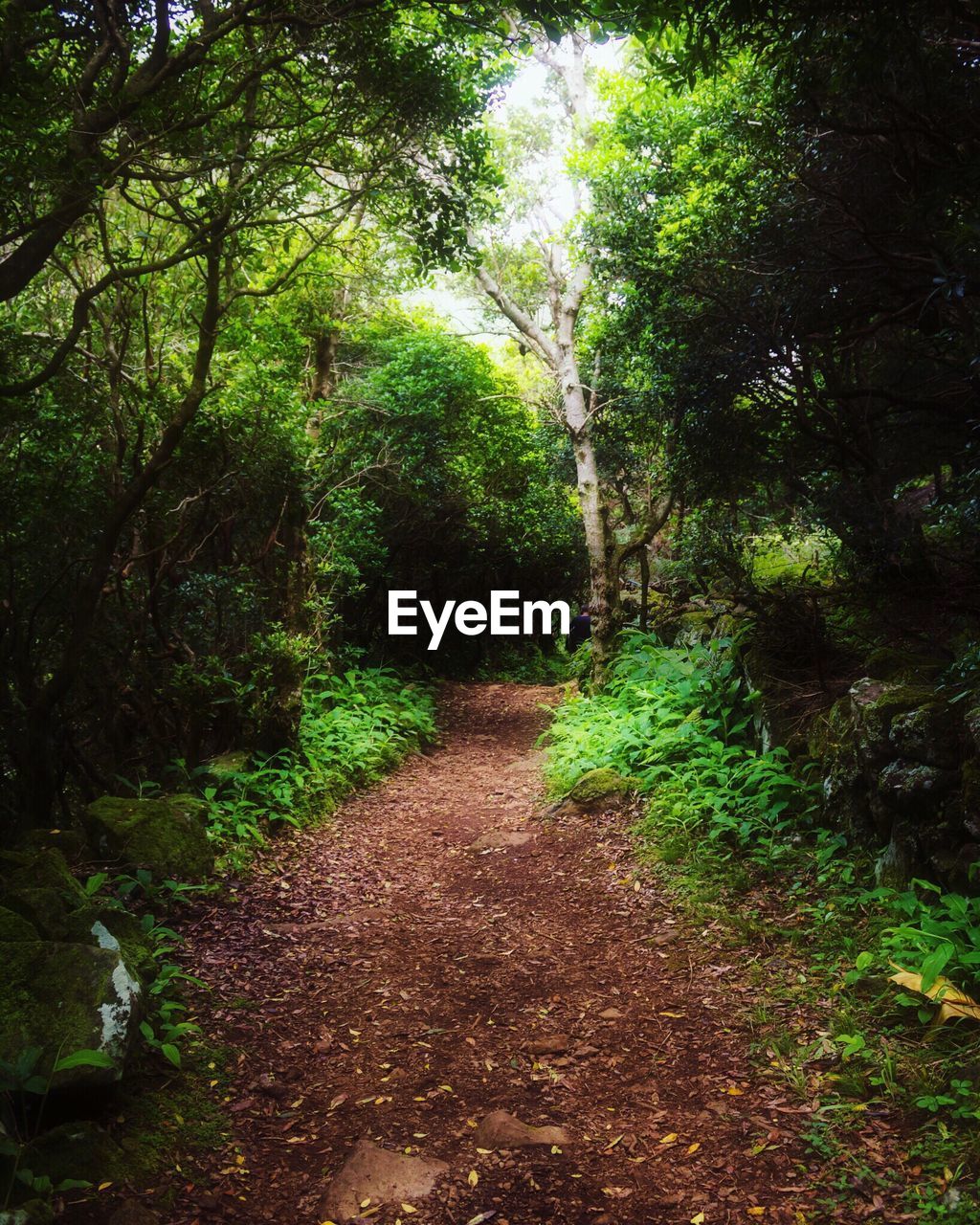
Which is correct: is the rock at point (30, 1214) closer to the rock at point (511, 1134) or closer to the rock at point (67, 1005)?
the rock at point (67, 1005)

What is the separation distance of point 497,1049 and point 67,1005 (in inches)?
84.5

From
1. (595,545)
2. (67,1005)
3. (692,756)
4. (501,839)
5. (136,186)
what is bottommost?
(501,839)

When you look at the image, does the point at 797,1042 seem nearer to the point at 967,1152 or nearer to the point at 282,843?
the point at 967,1152

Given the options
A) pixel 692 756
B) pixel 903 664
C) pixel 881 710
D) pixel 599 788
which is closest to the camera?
pixel 881 710

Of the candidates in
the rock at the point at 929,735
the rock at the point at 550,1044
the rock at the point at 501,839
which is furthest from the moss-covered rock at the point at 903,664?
the rock at the point at 501,839

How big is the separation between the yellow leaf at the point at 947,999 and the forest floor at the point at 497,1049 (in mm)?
605

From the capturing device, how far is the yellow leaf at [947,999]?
3.48 m

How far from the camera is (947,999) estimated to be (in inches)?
140

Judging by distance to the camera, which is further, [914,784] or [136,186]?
[136,186]

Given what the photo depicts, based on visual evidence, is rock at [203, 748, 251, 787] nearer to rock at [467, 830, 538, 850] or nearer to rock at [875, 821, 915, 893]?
rock at [467, 830, 538, 850]

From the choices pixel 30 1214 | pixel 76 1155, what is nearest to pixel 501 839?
pixel 76 1155

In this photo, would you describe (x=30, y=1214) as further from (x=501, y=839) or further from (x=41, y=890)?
(x=501, y=839)

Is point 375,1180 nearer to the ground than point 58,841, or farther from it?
nearer to the ground

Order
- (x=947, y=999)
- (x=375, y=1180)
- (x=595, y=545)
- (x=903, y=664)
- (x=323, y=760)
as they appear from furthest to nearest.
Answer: (x=595, y=545)
(x=323, y=760)
(x=903, y=664)
(x=947, y=999)
(x=375, y=1180)
